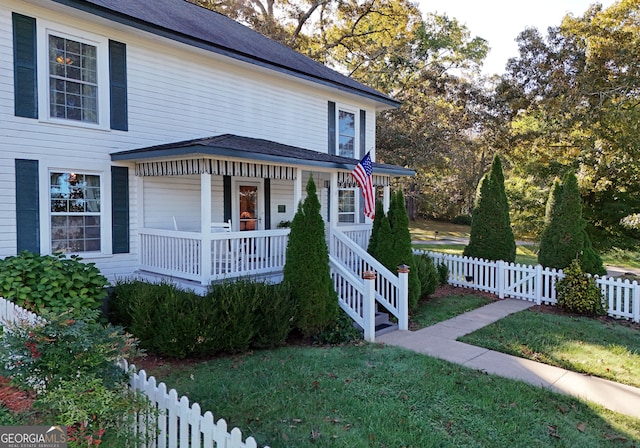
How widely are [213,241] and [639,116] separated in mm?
15239

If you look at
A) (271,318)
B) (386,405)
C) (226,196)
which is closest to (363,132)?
(226,196)

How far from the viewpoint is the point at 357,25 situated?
87.5 feet

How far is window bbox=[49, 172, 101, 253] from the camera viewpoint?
7.80 metres

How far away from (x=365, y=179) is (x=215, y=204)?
12.3ft

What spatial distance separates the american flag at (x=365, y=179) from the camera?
9297 millimetres

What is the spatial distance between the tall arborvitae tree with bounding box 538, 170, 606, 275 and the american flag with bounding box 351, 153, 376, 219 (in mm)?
4652

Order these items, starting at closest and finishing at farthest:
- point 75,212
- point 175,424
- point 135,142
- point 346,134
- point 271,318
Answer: point 175,424 < point 271,318 < point 75,212 < point 135,142 < point 346,134

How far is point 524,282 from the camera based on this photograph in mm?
10531

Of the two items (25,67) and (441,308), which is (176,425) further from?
(441,308)

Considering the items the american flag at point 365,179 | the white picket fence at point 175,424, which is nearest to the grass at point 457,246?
the american flag at point 365,179

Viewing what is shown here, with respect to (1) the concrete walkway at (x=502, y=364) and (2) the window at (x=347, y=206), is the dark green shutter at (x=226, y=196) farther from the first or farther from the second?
(1) the concrete walkway at (x=502, y=364)

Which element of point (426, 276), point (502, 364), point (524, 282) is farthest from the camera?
point (524, 282)

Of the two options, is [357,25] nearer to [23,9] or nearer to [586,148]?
[586,148]

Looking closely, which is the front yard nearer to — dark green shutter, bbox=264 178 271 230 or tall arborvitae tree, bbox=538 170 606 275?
dark green shutter, bbox=264 178 271 230
